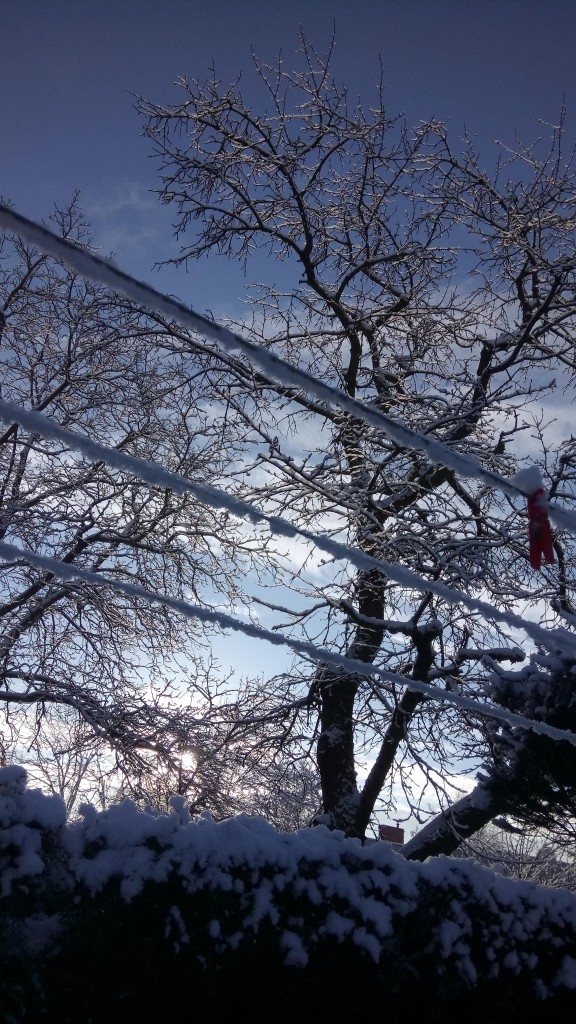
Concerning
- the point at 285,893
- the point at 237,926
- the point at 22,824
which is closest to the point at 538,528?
the point at 285,893

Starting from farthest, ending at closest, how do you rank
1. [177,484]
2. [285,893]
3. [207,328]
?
[285,893] → [177,484] → [207,328]

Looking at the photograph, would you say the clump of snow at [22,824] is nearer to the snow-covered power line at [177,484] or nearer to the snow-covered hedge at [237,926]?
the snow-covered hedge at [237,926]

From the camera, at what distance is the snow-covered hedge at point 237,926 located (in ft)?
11.0

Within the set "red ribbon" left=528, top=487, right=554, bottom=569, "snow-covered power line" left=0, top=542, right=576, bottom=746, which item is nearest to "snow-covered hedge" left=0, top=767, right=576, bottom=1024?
"snow-covered power line" left=0, top=542, right=576, bottom=746

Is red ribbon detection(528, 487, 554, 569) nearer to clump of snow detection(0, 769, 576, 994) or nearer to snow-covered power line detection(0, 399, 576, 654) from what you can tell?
snow-covered power line detection(0, 399, 576, 654)

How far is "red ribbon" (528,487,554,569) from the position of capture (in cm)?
328

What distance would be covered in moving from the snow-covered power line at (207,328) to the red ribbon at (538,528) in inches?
3.9

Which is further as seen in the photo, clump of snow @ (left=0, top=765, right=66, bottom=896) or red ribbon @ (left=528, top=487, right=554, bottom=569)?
clump of snow @ (left=0, top=765, right=66, bottom=896)

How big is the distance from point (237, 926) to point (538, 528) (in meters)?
2.53

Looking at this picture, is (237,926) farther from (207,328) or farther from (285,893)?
(207,328)

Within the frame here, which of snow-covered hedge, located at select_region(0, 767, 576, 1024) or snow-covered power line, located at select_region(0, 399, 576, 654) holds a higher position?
snow-covered power line, located at select_region(0, 399, 576, 654)

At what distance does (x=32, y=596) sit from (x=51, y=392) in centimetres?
298

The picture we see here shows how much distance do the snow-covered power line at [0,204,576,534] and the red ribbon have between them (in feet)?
0.32

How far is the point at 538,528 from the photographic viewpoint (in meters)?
3.34
